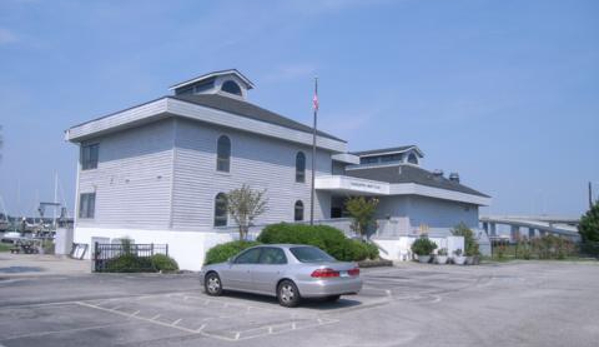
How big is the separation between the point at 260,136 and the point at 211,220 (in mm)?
5686

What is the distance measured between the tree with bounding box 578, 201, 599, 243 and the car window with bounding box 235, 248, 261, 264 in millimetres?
43573

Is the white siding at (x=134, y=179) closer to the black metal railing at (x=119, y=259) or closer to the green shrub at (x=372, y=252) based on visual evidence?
the black metal railing at (x=119, y=259)

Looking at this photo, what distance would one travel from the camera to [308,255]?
13.9 m

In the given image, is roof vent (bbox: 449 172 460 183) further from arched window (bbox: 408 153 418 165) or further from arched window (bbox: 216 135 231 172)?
arched window (bbox: 216 135 231 172)

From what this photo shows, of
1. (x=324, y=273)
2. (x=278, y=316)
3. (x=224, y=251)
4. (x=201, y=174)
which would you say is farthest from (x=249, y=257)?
(x=201, y=174)

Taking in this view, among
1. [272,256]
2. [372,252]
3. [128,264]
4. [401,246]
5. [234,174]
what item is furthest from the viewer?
[401,246]

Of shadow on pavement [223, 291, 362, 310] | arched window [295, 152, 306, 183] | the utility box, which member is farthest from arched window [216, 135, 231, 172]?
shadow on pavement [223, 291, 362, 310]

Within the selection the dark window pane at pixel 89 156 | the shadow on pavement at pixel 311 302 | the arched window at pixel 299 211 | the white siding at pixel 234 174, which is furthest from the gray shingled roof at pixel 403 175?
the shadow on pavement at pixel 311 302

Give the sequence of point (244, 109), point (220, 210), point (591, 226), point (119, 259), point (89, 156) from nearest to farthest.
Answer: point (119, 259), point (220, 210), point (244, 109), point (89, 156), point (591, 226)

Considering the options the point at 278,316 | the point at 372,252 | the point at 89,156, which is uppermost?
the point at 89,156

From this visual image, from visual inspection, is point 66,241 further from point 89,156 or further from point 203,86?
point 203,86

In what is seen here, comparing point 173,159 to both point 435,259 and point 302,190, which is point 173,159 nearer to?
point 302,190

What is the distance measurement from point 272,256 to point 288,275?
36.5 inches

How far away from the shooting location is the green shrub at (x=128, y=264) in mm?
22234
